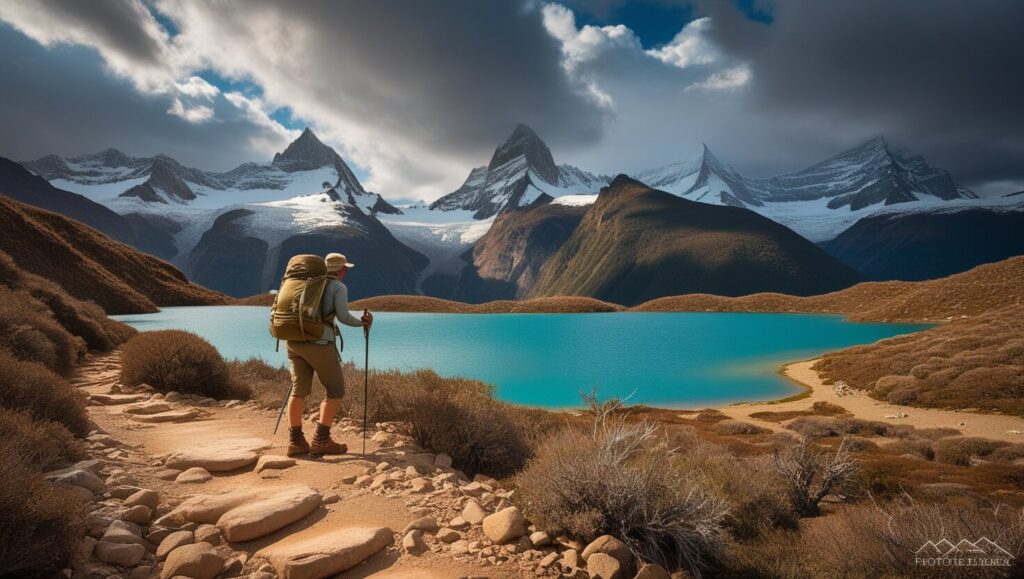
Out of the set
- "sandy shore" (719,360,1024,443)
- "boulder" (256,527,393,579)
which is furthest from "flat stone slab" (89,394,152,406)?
"sandy shore" (719,360,1024,443)

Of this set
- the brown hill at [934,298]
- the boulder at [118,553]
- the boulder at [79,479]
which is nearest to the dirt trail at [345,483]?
the boulder at [79,479]

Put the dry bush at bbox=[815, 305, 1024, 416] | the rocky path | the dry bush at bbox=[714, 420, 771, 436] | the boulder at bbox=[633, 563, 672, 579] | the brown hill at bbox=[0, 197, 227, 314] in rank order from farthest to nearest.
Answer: the brown hill at bbox=[0, 197, 227, 314] < the dry bush at bbox=[815, 305, 1024, 416] < the dry bush at bbox=[714, 420, 771, 436] < the boulder at bbox=[633, 563, 672, 579] < the rocky path

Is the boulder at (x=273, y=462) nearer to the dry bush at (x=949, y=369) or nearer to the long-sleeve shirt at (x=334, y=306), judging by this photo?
the long-sleeve shirt at (x=334, y=306)

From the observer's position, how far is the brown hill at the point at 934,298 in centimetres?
5544

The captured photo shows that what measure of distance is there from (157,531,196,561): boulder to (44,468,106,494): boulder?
4.71 feet

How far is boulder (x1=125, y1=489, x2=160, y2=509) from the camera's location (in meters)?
4.84

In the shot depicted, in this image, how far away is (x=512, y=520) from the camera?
480 centimetres

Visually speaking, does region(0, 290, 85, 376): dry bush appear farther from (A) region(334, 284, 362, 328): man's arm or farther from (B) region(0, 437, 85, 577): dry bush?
(B) region(0, 437, 85, 577): dry bush

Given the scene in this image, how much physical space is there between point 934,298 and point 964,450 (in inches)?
2717

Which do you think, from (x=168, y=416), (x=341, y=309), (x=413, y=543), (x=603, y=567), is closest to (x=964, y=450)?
(x=603, y=567)

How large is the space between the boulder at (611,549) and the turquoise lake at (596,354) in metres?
9.50

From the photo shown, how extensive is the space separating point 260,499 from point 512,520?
9.02 ft

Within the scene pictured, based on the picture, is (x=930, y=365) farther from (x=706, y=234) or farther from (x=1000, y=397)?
(x=706, y=234)

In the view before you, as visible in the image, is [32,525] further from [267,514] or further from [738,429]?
[738,429]
